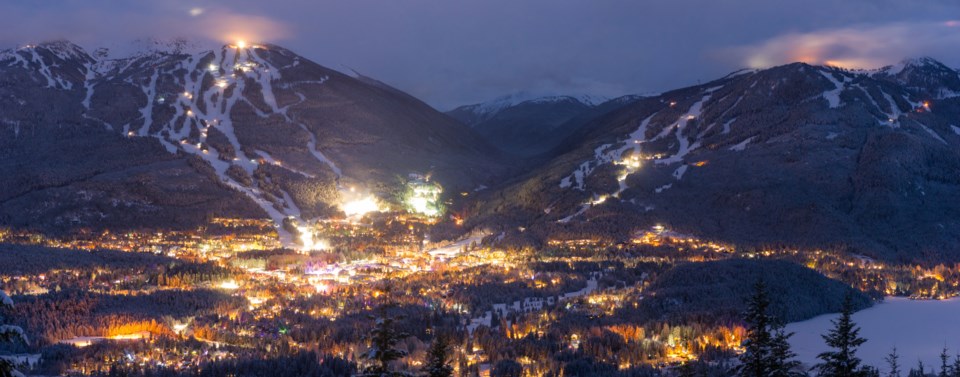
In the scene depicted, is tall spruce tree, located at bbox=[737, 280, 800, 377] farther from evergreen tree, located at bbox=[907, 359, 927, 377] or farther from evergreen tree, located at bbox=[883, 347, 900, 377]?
evergreen tree, located at bbox=[907, 359, 927, 377]

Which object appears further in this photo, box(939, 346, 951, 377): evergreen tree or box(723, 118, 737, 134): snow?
box(723, 118, 737, 134): snow

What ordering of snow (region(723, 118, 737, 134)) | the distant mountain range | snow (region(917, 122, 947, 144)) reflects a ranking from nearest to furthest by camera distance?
the distant mountain range → snow (region(917, 122, 947, 144)) → snow (region(723, 118, 737, 134))

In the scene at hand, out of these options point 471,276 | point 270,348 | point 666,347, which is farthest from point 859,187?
point 270,348

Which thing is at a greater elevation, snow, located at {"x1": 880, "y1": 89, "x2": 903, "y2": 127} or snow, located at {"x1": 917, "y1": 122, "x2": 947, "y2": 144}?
snow, located at {"x1": 880, "y1": 89, "x2": 903, "y2": 127}

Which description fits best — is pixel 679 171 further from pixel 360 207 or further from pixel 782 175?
pixel 360 207

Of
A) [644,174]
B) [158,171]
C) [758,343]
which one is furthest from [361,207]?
[758,343]

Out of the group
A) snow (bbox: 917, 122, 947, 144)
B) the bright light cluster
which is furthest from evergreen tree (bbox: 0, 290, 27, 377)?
snow (bbox: 917, 122, 947, 144)

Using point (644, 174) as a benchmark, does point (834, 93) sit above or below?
above
